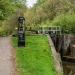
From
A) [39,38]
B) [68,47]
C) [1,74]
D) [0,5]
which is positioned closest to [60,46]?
[68,47]

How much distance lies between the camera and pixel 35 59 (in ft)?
69.9

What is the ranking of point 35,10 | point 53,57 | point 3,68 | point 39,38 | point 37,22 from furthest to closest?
point 35,10
point 37,22
point 39,38
point 53,57
point 3,68

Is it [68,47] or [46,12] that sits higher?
[46,12]

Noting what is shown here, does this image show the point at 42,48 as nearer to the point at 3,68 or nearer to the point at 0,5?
the point at 3,68

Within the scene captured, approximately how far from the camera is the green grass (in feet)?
60.7

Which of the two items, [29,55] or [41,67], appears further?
[29,55]

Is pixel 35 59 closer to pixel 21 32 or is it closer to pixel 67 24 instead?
pixel 21 32

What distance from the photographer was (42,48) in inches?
1008

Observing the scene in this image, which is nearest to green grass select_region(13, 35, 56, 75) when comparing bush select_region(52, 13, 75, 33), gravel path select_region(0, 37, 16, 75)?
gravel path select_region(0, 37, 16, 75)

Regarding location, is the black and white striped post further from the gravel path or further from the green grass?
the gravel path

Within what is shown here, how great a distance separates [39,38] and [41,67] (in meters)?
12.4

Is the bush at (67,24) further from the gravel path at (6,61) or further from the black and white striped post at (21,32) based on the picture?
the gravel path at (6,61)

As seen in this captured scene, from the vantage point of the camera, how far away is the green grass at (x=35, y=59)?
60.7 feet

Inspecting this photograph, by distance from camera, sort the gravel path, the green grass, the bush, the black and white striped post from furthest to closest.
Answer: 1. the bush
2. the black and white striped post
3. the green grass
4. the gravel path
